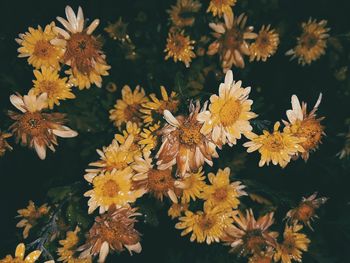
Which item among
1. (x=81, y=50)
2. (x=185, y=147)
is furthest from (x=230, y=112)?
(x=81, y=50)

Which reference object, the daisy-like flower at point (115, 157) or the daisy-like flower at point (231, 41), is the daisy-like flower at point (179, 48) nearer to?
the daisy-like flower at point (231, 41)

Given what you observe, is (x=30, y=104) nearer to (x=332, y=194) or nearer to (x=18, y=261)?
(x=18, y=261)

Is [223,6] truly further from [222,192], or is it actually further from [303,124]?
[222,192]

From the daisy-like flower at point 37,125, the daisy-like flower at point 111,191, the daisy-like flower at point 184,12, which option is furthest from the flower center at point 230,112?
the daisy-like flower at point 184,12

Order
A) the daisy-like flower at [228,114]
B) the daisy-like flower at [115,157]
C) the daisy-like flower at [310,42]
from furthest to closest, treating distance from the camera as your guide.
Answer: the daisy-like flower at [310,42] < the daisy-like flower at [115,157] < the daisy-like flower at [228,114]

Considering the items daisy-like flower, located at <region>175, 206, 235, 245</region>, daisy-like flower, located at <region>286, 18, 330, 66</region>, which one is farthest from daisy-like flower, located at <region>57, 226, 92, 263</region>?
daisy-like flower, located at <region>286, 18, 330, 66</region>

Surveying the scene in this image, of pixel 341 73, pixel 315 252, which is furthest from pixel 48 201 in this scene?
pixel 341 73
